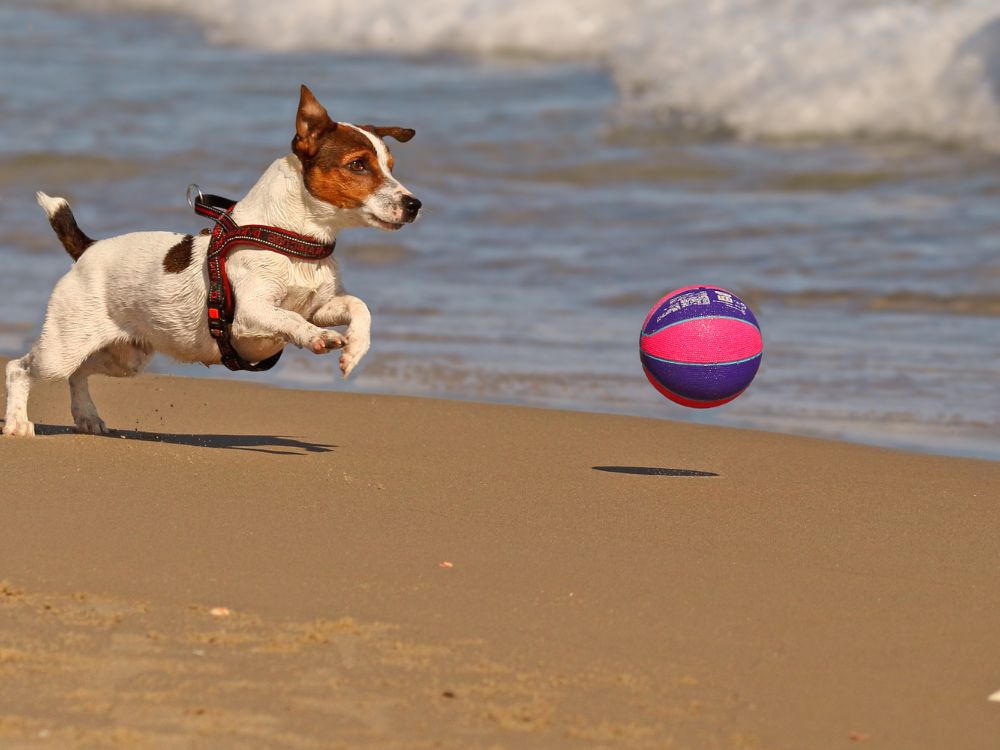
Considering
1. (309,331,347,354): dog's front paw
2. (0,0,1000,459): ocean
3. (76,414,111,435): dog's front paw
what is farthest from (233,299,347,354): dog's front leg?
(0,0,1000,459): ocean

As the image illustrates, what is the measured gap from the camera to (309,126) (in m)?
6.04

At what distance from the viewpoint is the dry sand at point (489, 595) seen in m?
3.48

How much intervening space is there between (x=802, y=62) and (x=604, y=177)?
179 inches

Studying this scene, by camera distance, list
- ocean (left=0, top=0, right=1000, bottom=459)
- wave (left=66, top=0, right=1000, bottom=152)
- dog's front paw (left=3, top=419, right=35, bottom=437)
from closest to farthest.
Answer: dog's front paw (left=3, top=419, right=35, bottom=437), ocean (left=0, top=0, right=1000, bottom=459), wave (left=66, top=0, right=1000, bottom=152)

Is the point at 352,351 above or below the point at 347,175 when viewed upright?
below

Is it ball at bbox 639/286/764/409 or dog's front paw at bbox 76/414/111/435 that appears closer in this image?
ball at bbox 639/286/764/409

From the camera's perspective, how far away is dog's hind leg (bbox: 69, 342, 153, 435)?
667 centimetres

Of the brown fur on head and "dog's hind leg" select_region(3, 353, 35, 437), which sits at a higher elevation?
the brown fur on head

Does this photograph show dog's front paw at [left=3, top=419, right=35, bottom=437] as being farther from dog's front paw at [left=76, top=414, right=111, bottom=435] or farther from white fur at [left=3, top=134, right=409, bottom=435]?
dog's front paw at [left=76, top=414, right=111, bottom=435]

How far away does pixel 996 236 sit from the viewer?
12016 millimetres

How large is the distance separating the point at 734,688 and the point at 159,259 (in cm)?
344

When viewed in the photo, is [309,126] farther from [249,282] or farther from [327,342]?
[327,342]

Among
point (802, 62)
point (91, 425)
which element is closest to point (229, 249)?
point (91, 425)

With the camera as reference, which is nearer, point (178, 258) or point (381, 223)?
point (381, 223)
